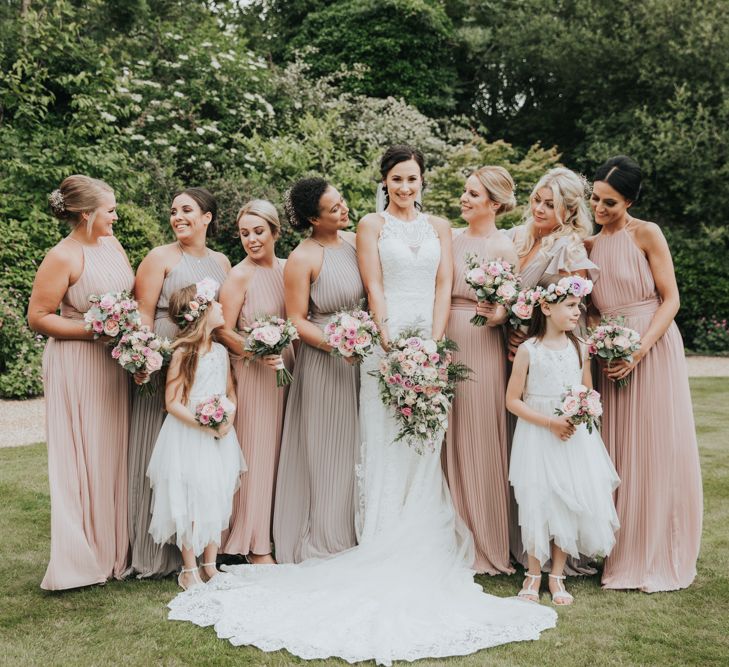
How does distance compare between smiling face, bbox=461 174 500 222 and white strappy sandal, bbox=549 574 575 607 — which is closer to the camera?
white strappy sandal, bbox=549 574 575 607

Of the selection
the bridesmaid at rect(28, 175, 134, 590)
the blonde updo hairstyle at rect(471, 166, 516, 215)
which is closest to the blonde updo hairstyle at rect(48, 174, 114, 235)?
the bridesmaid at rect(28, 175, 134, 590)

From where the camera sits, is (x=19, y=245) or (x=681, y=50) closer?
(x=19, y=245)

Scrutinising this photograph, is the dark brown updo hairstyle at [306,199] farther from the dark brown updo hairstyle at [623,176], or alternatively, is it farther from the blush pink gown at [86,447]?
the dark brown updo hairstyle at [623,176]

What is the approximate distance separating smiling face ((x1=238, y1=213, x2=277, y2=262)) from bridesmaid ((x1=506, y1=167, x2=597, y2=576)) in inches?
70.3

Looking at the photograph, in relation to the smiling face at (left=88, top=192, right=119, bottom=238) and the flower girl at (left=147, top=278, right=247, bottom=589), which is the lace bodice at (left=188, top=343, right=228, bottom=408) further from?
the smiling face at (left=88, top=192, right=119, bottom=238)

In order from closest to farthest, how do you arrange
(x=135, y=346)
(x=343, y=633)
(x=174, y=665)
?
(x=174, y=665), (x=343, y=633), (x=135, y=346)

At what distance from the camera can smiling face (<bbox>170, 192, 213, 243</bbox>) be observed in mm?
5172

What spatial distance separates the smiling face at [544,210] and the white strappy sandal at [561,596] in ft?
7.66

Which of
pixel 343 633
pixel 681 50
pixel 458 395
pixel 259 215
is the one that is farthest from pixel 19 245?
pixel 681 50

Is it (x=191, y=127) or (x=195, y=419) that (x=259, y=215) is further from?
(x=191, y=127)

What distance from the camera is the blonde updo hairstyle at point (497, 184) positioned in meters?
5.29

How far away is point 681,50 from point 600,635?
1947cm

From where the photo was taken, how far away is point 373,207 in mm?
15047

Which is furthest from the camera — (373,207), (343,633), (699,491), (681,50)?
(681,50)
